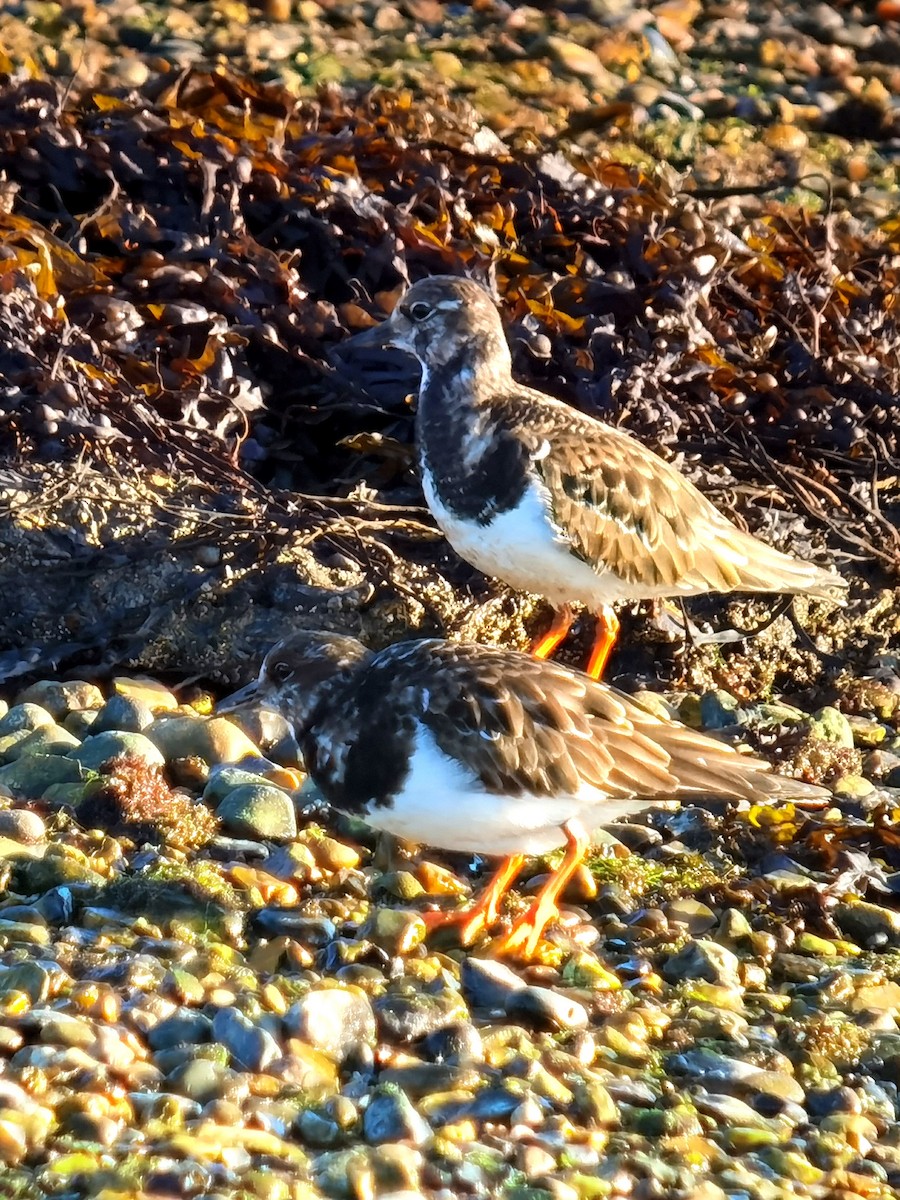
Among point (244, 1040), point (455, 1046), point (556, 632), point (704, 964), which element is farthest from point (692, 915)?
point (556, 632)

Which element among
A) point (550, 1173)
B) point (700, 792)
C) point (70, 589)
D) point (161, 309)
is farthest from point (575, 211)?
point (550, 1173)

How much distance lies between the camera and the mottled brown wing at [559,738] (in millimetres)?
2992

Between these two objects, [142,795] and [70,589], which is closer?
[142,795]

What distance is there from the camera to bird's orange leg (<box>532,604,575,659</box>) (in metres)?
4.40

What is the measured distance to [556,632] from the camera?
4.44 meters

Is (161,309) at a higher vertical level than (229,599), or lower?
higher

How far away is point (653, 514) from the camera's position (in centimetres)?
418

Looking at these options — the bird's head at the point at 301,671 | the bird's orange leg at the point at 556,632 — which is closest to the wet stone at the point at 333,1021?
the bird's head at the point at 301,671

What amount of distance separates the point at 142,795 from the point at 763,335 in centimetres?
281

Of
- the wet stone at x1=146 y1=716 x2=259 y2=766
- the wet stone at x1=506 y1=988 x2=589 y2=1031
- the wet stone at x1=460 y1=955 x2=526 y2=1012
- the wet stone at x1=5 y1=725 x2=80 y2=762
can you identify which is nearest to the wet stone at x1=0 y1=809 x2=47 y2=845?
the wet stone at x1=5 y1=725 x2=80 y2=762

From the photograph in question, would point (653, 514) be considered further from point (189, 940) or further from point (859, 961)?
point (189, 940)

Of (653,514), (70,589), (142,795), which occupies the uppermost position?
(653,514)

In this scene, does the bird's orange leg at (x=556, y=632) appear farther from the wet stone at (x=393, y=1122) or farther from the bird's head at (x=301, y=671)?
the wet stone at (x=393, y=1122)

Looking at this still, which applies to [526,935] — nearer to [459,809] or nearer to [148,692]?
[459,809]
